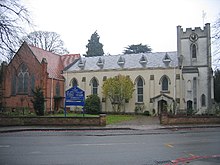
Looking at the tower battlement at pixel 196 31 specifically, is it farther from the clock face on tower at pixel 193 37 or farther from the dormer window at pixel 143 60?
the dormer window at pixel 143 60

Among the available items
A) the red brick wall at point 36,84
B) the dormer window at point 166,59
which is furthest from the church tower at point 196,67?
the red brick wall at point 36,84

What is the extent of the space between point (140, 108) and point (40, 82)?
53.8ft

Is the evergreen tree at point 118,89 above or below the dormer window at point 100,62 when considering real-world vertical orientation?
below

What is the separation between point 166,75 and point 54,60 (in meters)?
19.9

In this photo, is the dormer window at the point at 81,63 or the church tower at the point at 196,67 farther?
the dormer window at the point at 81,63

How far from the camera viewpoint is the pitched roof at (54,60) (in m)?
41.8

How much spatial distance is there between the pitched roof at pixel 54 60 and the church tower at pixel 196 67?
20.4m

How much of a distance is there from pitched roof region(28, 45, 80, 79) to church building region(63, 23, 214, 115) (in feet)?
5.76

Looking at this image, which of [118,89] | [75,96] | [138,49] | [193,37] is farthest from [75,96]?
[138,49]

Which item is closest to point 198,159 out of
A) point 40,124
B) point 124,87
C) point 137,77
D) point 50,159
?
point 50,159

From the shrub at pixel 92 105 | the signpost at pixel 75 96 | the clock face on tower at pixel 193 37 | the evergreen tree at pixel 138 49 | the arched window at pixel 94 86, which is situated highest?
the evergreen tree at pixel 138 49

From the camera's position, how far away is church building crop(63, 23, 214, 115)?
39.5 metres

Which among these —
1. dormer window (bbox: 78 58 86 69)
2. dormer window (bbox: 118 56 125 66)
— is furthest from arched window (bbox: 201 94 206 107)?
dormer window (bbox: 78 58 86 69)

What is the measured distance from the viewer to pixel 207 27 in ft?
135
